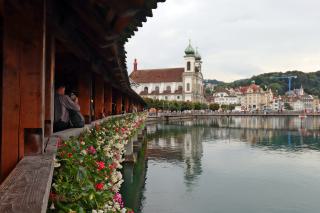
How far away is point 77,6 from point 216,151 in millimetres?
25901

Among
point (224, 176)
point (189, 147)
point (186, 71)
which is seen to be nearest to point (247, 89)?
point (186, 71)

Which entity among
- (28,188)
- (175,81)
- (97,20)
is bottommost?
(28,188)

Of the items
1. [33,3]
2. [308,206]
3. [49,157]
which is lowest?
[308,206]

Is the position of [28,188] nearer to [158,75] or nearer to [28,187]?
→ [28,187]

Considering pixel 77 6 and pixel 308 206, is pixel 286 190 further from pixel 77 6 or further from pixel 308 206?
pixel 77 6

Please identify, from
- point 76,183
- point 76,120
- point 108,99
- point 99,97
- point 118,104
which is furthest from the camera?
point 118,104

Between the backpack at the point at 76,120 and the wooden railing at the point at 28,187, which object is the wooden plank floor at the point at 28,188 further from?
the backpack at the point at 76,120

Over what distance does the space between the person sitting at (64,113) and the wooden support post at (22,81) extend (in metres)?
2.98

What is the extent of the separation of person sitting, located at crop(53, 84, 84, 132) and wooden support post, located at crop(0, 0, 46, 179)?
2985mm

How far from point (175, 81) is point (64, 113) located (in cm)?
10902

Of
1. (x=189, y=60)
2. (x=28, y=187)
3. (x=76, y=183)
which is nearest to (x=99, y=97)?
(x=76, y=183)

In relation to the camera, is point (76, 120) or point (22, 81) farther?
point (76, 120)

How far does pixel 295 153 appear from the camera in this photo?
27.7m

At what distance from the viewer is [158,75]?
11988 cm
